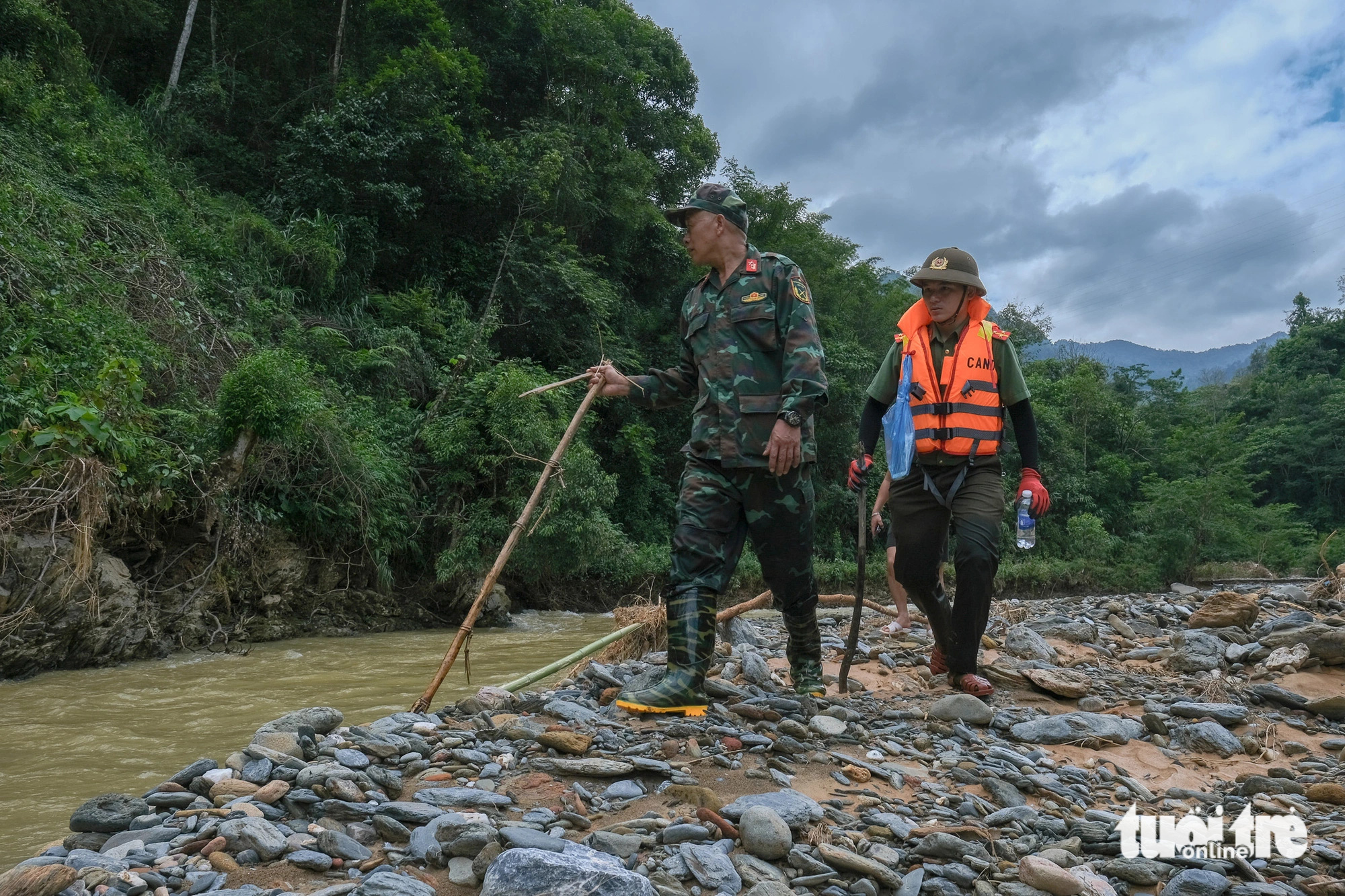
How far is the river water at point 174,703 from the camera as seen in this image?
13.3 ft

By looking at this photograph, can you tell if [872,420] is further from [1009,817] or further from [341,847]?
[341,847]

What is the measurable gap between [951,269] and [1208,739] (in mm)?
2385

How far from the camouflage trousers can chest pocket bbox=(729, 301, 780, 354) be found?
1.77 feet

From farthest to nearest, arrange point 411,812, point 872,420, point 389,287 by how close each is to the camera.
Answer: point 389,287, point 872,420, point 411,812

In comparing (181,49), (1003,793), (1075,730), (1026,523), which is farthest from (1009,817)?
(181,49)

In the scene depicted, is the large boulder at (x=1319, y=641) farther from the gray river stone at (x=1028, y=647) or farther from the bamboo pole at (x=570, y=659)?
the bamboo pole at (x=570, y=659)

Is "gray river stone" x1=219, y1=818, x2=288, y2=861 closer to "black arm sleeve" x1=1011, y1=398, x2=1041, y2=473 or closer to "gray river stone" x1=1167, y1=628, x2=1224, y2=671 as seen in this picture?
"black arm sleeve" x1=1011, y1=398, x2=1041, y2=473

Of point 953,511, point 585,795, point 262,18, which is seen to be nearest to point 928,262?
point 953,511

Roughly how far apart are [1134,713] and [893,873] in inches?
101

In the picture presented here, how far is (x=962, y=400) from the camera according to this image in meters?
4.11

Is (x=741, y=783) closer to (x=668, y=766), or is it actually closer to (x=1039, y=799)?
(x=668, y=766)

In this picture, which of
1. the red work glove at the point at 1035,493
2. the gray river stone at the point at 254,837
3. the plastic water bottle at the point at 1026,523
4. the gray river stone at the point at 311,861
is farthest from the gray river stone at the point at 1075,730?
the gray river stone at the point at 254,837

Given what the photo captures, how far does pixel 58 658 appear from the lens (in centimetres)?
780

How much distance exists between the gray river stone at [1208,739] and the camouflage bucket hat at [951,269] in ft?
7.24
